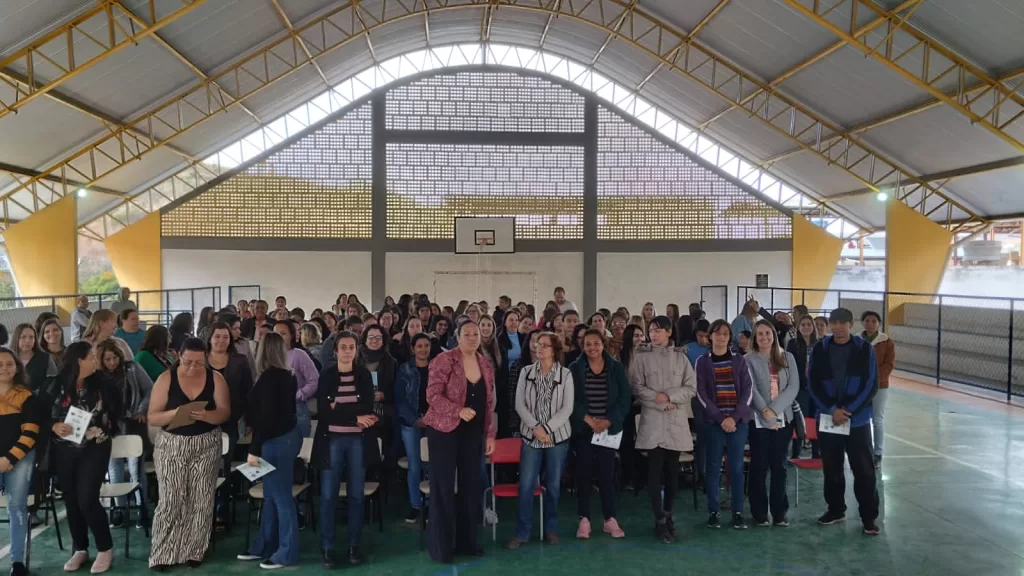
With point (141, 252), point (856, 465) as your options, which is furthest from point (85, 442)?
point (141, 252)

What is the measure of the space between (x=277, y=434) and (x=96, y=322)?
240cm

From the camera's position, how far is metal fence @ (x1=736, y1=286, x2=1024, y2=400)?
12398 mm

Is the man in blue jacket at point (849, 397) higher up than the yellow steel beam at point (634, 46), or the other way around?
the yellow steel beam at point (634, 46)

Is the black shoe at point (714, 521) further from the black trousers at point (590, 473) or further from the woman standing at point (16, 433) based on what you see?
the woman standing at point (16, 433)

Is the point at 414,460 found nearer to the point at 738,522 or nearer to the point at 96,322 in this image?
the point at 738,522

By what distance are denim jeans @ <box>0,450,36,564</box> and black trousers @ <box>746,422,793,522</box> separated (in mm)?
4935

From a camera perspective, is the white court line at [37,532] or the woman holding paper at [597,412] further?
the woman holding paper at [597,412]

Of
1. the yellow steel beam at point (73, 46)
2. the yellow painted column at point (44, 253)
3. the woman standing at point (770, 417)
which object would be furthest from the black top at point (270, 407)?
the yellow painted column at point (44, 253)

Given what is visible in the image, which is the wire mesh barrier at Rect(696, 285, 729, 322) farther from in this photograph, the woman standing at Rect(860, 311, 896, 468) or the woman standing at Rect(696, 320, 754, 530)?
the woman standing at Rect(696, 320, 754, 530)

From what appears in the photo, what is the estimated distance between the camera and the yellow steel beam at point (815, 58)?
10703 millimetres

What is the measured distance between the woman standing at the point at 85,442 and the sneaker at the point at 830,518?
16.8 feet

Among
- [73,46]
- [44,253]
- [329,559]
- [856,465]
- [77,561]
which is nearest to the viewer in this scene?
[77,561]

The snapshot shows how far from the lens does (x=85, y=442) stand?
14.8 ft

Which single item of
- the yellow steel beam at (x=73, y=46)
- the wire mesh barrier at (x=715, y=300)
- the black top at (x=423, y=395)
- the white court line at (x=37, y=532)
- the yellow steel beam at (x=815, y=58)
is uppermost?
the yellow steel beam at (x=815, y=58)
